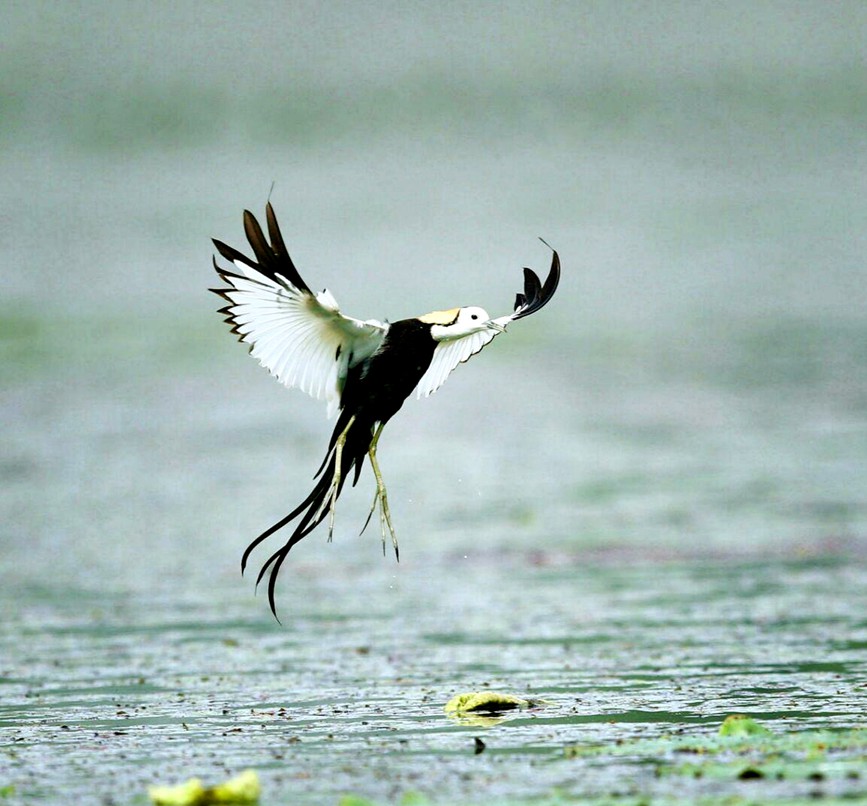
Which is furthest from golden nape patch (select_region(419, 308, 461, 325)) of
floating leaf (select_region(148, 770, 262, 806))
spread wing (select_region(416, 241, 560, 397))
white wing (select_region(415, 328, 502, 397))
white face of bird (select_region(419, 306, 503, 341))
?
floating leaf (select_region(148, 770, 262, 806))

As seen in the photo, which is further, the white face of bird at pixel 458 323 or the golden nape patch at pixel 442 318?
the golden nape patch at pixel 442 318

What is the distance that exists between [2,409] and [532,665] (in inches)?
590

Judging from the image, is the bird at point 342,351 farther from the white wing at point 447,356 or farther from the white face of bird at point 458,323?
the white wing at point 447,356

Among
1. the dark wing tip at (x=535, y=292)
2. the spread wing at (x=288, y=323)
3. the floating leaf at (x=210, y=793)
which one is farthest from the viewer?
the dark wing tip at (x=535, y=292)

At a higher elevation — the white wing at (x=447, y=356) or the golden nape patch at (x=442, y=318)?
the golden nape patch at (x=442, y=318)

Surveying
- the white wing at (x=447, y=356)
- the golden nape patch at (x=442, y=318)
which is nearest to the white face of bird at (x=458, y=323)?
the golden nape patch at (x=442, y=318)

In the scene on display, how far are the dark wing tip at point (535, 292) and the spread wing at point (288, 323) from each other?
780 millimetres

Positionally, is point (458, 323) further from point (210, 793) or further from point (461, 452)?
point (461, 452)

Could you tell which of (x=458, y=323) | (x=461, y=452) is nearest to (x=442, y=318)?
(x=458, y=323)

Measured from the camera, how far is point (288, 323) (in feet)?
29.3

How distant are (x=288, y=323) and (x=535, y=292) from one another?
4.37ft

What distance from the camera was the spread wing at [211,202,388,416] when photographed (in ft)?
28.3

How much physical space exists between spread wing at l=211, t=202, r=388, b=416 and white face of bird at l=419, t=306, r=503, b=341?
0.27 meters

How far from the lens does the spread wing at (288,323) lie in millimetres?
8617
